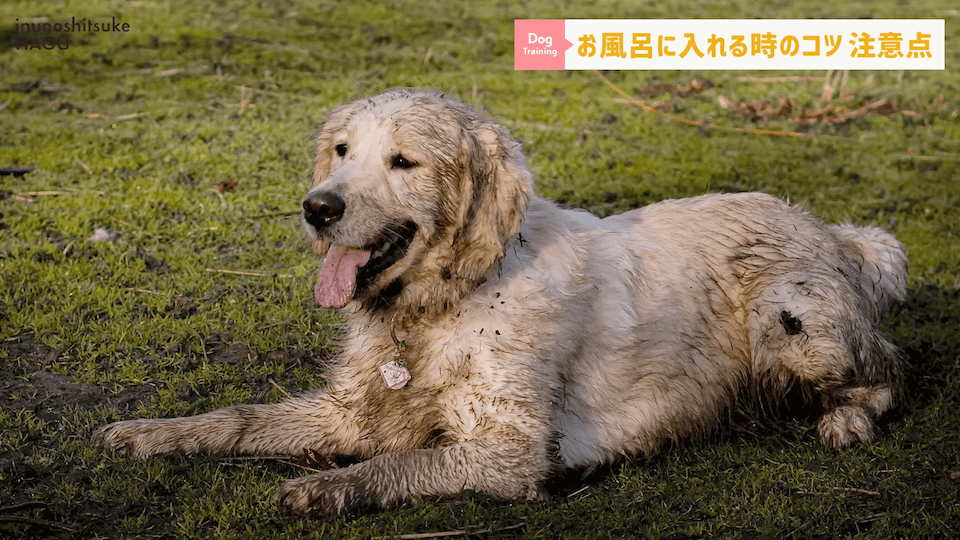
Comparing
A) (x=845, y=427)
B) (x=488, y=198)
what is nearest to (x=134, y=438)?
(x=488, y=198)

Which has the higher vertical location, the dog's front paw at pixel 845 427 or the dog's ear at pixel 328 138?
the dog's ear at pixel 328 138

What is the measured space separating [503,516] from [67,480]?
6.86 ft

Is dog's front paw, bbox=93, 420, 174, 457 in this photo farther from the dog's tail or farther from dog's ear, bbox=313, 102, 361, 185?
the dog's tail

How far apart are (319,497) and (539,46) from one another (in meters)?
9.45

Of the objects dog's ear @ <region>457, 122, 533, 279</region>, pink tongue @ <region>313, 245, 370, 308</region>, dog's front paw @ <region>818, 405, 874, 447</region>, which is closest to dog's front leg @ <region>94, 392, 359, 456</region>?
pink tongue @ <region>313, 245, 370, 308</region>

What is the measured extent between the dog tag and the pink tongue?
0.40 m

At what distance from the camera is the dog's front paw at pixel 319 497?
4207mm

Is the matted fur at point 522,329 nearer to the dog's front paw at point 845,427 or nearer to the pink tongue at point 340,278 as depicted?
the dog's front paw at point 845,427

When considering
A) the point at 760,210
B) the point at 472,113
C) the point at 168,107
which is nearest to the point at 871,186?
the point at 760,210

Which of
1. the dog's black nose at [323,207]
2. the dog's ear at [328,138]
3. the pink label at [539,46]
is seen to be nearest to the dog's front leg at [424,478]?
the dog's black nose at [323,207]

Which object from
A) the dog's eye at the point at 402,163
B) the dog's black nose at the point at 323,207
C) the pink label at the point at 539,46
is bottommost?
the dog's black nose at the point at 323,207

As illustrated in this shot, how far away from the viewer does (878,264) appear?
232 inches

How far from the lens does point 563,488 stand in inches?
185

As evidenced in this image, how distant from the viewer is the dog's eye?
14.7 feet
